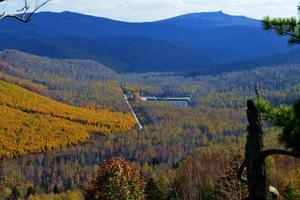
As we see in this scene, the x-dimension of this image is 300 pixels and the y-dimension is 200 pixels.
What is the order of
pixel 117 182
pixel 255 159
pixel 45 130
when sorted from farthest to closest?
1. pixel 45 130
2. pixel 117 182
3. pixel 255 159

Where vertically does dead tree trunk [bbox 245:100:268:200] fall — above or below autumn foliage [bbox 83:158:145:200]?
above

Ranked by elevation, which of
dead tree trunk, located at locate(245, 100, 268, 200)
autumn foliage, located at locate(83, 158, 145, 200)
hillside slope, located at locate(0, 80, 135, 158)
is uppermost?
dead tree trunk, located at locate(245, 100, 268, 200)

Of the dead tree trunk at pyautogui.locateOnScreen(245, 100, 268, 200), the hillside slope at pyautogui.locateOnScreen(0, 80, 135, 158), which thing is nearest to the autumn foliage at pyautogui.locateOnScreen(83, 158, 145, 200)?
the dead tree trunk at pyautogui.locateOnScreen(245, 100, 268, 200)

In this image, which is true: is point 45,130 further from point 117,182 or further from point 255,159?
point 255,159

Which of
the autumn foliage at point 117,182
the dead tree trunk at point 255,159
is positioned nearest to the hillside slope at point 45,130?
the autumn foliage at point 117,182

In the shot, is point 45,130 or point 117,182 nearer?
point 117,182

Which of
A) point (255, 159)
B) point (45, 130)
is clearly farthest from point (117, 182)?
point (45, 130)

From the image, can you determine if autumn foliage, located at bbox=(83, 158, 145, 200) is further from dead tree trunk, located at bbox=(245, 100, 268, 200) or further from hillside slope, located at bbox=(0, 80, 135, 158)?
hillside slope, located at bbox=(0, 80, 135, 158)

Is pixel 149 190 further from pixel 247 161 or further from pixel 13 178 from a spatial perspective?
pixel 13 178

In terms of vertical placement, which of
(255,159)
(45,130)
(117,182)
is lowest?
(45,130)

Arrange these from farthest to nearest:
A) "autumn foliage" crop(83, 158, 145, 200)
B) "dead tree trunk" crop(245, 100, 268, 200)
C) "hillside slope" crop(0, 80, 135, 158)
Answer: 1. "hillside slope" crop(0, 80, 135, 158)
2. "autumn foliage" crop(83, 158, 145, 200)
3. "dead tree trunk" crop(245, 100, 268, 200)
